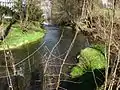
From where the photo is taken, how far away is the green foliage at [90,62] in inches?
624

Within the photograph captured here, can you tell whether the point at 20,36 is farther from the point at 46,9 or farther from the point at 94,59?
the point at 46,9

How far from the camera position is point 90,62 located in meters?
16.4

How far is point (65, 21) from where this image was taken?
1519 inches

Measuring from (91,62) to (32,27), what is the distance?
15.1 m

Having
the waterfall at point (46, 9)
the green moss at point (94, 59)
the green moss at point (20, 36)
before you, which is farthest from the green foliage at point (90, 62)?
the waterfall at point (46, 9)

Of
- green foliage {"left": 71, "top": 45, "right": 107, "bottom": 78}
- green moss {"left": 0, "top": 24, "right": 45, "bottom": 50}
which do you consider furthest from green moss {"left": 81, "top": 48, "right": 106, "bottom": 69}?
green moss {"left": 0, "top": 24, "right": 45, "bottom": 50}

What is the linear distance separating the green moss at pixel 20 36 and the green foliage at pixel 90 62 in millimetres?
7625

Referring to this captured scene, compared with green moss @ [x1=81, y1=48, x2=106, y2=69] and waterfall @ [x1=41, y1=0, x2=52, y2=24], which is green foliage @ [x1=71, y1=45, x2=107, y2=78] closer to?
green moss @ [x1=81, y1=48, x2=106, y2=69]

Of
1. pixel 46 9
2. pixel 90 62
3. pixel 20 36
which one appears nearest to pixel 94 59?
pixel 90 62

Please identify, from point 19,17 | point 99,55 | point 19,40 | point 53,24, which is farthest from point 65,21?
point 99,55

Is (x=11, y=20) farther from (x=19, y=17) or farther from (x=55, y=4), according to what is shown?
(x=55, y=4)

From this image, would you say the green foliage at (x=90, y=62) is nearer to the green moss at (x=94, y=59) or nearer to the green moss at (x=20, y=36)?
the green moss at (x=94, y=59)

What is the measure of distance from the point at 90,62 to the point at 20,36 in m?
11.4

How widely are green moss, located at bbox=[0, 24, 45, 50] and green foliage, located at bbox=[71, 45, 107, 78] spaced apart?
25.0ft
